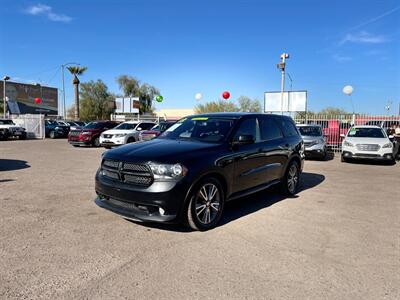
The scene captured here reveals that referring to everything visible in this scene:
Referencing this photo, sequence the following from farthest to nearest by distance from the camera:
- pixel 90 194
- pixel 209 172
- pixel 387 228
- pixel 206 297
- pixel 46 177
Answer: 1. pixel 46 177
2. pixel 90 194
3. pixel 387 228
4. pixel 209 172
5. pixel 206 297

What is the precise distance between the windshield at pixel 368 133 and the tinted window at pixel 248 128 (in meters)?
10.1

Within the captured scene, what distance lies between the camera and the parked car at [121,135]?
61.0 ft

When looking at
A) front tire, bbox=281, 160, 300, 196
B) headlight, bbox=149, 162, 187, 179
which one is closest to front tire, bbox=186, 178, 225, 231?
headlight, bbox=149, 162, 187, 179

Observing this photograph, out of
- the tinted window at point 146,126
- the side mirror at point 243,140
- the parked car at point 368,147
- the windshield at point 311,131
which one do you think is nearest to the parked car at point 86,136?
the tinted window at point 146,126

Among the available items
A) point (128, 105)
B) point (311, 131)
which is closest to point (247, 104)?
point (128, 105)

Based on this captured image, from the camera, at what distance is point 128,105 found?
44.1 meters

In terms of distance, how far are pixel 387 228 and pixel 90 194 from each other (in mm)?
5701

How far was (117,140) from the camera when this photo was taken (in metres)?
18.6

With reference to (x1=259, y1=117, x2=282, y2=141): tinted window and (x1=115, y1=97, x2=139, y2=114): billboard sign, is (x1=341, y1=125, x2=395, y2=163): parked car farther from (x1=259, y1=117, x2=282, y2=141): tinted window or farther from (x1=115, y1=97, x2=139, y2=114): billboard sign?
(x1=115, y1=97, x2=139, y2=114): billboard sign

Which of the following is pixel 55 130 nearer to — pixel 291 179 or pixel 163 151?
pixel 291 179

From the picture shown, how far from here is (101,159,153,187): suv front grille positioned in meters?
4.63

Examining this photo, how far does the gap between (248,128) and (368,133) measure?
10707mm

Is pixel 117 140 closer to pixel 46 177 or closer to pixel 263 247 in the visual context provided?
pixel 46 177

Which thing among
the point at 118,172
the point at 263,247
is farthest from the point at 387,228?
the point at 118,172
